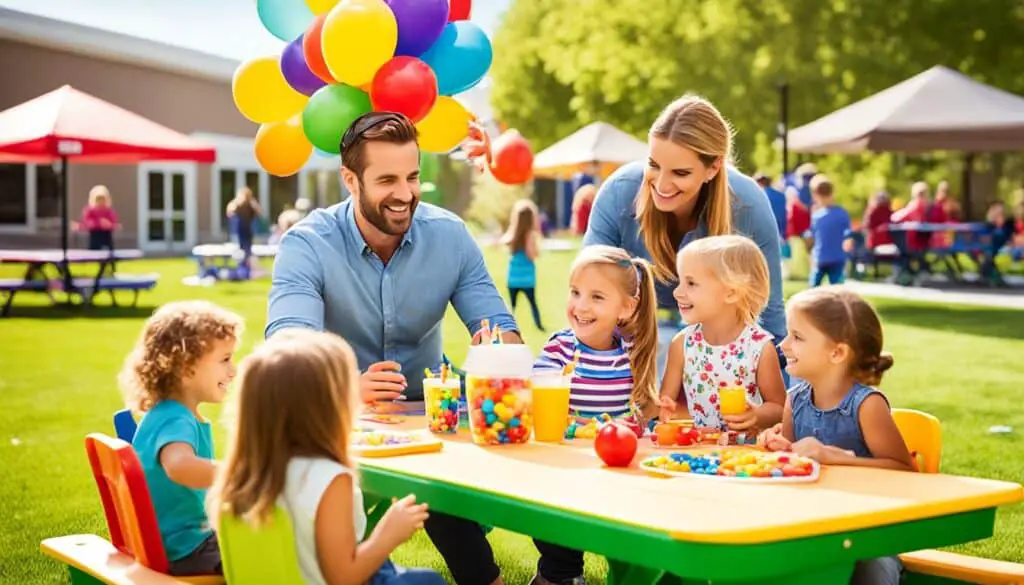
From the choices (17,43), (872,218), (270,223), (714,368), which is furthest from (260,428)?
(270,223)

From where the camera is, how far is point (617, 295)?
4.54m

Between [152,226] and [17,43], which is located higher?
[17,43]

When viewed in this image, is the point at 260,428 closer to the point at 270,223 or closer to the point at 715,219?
the point at 715,219

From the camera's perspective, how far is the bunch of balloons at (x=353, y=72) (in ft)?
18.6

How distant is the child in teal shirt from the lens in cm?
394

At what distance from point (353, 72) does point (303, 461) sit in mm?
2737

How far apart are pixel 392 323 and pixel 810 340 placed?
63.8 inches

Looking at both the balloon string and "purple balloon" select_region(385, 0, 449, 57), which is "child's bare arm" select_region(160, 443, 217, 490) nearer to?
"purple balloon" select_region(385, 0, 449, 57)

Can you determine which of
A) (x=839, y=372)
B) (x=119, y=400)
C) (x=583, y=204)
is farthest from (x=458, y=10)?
(x=583, y=204)

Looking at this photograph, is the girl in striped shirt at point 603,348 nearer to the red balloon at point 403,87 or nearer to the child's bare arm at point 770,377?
the child's bare arm at point 770,377

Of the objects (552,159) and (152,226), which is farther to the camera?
(152,226)

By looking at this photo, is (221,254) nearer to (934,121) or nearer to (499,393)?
(934,121)

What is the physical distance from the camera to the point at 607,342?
4.58 metres

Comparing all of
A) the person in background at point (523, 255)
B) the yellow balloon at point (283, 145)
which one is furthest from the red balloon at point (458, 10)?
the person in background at point (523, 255)
